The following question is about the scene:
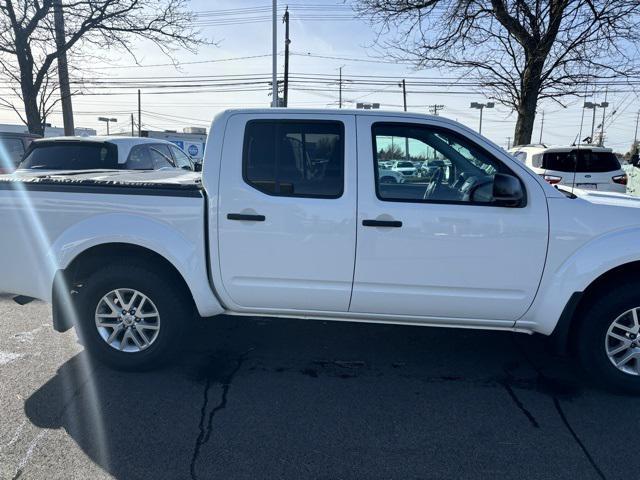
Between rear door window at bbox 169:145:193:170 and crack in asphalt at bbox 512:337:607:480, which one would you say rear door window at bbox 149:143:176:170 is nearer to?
rear door window at bbox 169:145:193:170

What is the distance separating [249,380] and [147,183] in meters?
1.71

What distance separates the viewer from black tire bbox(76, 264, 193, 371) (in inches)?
144

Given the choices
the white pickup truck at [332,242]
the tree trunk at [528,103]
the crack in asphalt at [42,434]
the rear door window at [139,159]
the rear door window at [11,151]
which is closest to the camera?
the crack in asphalt at [42,434]

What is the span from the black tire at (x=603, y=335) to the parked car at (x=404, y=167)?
1609mm

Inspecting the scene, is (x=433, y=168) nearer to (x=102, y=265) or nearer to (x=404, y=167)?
(x=404, y=167)

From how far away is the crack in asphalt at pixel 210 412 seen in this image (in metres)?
2.82

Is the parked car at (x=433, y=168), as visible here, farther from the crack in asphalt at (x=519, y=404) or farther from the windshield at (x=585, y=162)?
the windshield at (x=585, y=162)

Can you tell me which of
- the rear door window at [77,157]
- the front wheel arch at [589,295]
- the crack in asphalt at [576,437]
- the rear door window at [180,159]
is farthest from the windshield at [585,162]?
the rear door window at [77,157]

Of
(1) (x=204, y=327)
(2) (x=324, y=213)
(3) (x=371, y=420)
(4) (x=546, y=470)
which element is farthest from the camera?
(1) (x=204, y=327)

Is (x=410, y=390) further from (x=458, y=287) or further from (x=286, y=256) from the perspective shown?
(x=286, y=256)

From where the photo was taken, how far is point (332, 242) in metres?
3.47

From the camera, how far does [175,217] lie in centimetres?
356

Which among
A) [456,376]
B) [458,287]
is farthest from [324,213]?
[456,376]

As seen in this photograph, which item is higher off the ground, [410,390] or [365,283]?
[365,283]
